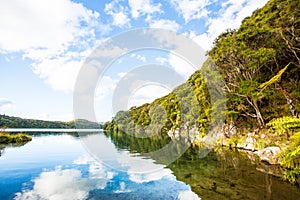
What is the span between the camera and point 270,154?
657 inches

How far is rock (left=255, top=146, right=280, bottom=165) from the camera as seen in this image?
50.9 ft

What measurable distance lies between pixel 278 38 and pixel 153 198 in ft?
65.6

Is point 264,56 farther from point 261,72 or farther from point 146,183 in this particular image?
point 146,183

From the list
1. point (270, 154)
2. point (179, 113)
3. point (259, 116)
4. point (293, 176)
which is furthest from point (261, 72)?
point (179, 113)

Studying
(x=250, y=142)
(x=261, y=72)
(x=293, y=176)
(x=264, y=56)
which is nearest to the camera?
(x=293, y=176)

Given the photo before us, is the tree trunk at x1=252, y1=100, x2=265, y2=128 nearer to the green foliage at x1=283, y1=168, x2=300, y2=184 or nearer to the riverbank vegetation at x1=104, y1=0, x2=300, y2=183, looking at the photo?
the riverbank vegetation at x1=104, y1=0, x2=300, y2=183

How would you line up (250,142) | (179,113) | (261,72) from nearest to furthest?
(250,142)
(261,72)
(179,113)

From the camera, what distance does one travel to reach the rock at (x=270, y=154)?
15.5 metres

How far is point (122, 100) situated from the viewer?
3128 cm

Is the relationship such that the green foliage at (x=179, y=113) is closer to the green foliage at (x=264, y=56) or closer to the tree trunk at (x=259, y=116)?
the green foliage at (x=264, y=56)

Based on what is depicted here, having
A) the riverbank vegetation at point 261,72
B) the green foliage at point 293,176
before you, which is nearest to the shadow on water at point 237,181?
the green foliage at point 293,176

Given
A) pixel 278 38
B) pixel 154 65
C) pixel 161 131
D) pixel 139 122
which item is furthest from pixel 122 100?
pixel 139 122

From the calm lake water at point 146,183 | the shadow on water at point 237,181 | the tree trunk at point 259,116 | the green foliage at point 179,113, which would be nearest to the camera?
the shadow on water at point 237,181

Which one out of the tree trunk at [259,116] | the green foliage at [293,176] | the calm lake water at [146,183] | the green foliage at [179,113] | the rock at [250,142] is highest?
the green foliage at [179,113]
